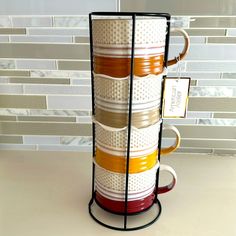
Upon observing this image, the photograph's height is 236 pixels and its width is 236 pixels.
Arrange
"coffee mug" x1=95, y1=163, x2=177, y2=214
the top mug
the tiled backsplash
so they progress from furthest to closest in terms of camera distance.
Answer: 1. the tiled backsplash
2. "coffee mug" x1=95, y1=163, x2=177, y2=214
3. the top mug

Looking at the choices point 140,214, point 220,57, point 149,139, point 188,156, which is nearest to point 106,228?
point 140,214

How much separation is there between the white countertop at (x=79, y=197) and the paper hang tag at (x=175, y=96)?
214 mm

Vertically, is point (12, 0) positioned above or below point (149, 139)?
above

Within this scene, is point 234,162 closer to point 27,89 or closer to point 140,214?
point 140,214

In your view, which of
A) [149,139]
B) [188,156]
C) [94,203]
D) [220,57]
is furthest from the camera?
[188,156]

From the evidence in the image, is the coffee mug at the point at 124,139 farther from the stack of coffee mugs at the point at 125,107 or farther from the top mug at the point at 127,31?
the top mug at the point at 127,31

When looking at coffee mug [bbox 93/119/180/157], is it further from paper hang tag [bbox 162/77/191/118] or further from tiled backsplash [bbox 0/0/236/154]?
tiled backsplash [bbox 0/0/236/154]

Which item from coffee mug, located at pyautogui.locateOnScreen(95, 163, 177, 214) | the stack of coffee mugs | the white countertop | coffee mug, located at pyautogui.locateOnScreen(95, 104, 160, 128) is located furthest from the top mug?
the white countertop

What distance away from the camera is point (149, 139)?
1.91 ft

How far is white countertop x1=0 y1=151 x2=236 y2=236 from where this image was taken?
2.00 feet

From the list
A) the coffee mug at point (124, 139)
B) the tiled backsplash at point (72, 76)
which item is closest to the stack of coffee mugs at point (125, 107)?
the coffee mug at point (124, 139)

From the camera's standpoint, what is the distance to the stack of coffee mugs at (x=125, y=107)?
1.66 feet

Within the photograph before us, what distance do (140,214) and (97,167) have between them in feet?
0.46

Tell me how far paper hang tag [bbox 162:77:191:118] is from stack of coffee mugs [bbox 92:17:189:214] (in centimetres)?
4
